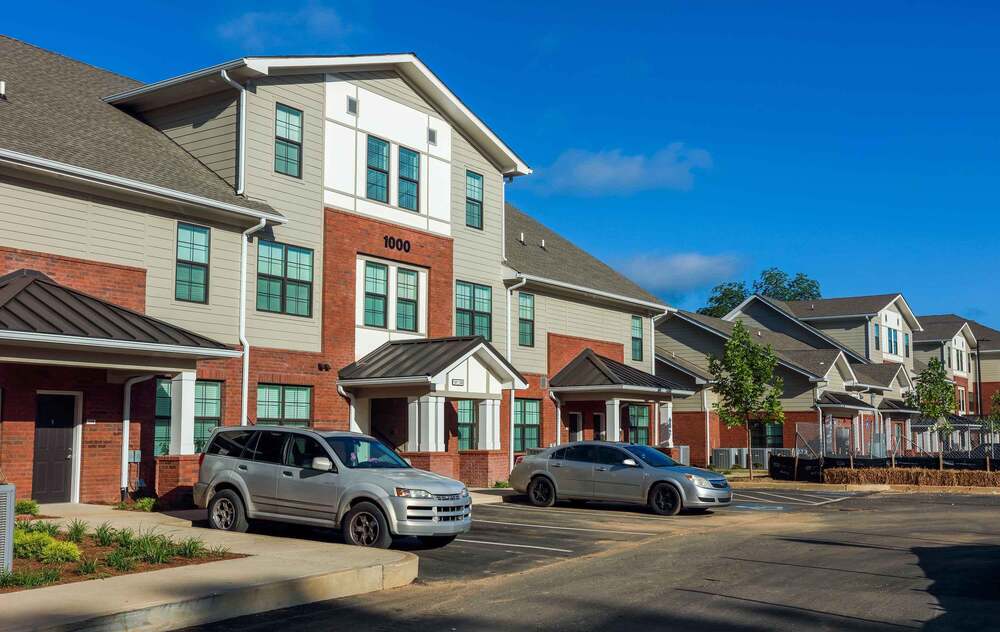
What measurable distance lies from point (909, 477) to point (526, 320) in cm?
1344

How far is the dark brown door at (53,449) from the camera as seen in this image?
61.2 feet

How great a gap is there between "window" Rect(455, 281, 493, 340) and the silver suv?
13.1 metres

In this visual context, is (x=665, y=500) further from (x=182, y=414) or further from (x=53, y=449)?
(x=53, y=449)

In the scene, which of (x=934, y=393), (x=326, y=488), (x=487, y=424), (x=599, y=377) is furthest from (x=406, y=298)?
(x=934, y=393)

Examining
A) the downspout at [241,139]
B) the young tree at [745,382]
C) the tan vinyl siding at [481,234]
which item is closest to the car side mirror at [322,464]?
the downspout at [241,139]

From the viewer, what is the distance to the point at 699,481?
21.0 meters

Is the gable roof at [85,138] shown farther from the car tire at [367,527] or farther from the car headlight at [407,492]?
the car headlight at [407,492]

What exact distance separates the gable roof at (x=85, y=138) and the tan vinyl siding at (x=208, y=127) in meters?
0.24

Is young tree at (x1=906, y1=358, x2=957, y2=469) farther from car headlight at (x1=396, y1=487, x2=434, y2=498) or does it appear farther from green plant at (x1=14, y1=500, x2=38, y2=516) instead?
green plant at (x1=14, y1=500, x2=38, y2=516)

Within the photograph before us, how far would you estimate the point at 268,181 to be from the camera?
23500mm

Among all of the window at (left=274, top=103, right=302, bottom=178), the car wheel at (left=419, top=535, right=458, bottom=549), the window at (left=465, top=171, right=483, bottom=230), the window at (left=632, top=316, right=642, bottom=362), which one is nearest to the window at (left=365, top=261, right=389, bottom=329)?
the window at (left=274, top=103, right=302, bottom=178)

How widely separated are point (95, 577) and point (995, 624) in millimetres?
9360

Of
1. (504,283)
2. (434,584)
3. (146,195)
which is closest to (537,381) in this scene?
(504,283)

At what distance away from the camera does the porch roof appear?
104 ft
